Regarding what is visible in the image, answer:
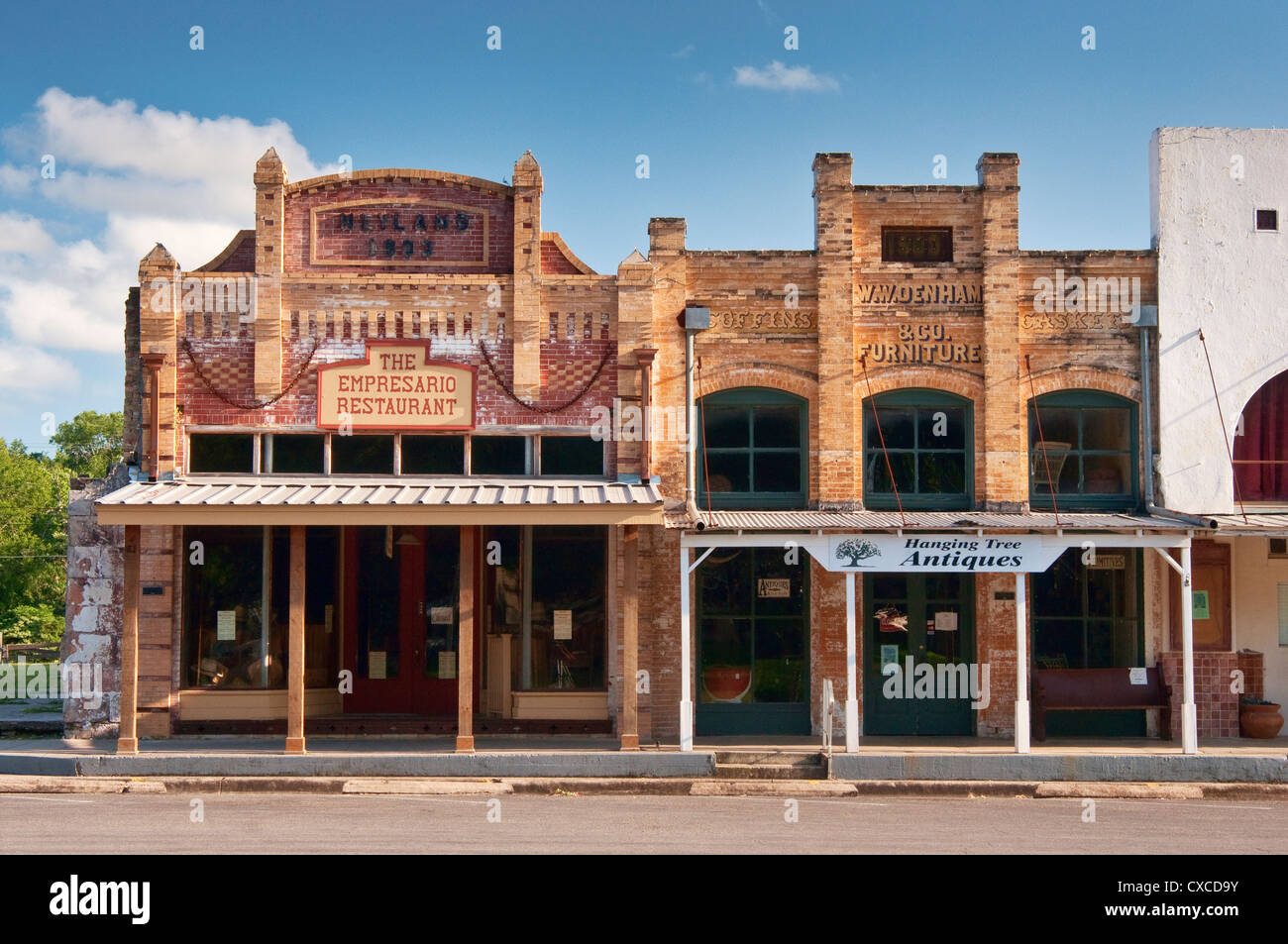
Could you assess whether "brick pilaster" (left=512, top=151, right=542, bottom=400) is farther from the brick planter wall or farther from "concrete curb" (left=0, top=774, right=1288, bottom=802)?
the brick planter wall

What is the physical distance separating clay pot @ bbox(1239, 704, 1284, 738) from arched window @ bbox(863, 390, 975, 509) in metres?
4.60

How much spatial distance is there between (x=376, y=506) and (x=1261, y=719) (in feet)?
39.0

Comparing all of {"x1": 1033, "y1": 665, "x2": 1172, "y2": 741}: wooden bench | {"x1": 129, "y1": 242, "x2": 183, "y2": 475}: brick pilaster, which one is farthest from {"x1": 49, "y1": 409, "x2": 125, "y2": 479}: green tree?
{"x1": 1033, "y1": 665, "x2": 1172, "y2": 741}: wooden bench

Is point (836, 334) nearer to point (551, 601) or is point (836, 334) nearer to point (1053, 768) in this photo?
point (551, 601)

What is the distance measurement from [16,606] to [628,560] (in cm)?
4197

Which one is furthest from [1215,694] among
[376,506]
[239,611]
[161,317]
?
[161,317]

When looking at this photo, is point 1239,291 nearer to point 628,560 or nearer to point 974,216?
point 974,216

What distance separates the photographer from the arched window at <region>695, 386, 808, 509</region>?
17.1 m

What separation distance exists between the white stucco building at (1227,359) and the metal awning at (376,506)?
767 cm

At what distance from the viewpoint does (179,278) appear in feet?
55.0

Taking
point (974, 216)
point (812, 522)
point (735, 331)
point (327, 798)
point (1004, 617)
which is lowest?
point (327, 798)

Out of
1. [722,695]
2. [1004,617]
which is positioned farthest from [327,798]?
[1004,617]

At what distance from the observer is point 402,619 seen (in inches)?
688

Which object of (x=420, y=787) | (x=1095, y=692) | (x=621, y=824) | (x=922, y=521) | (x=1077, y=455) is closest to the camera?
(x=621, y=824)
